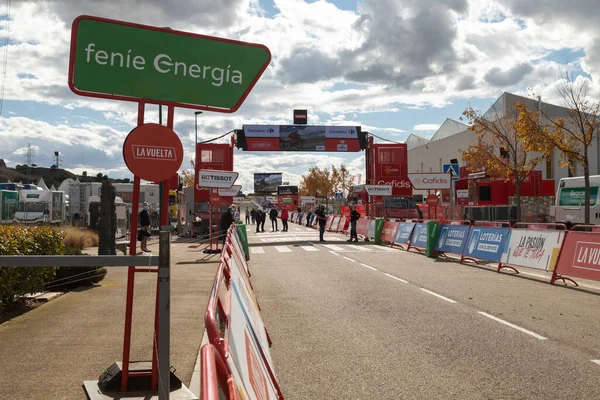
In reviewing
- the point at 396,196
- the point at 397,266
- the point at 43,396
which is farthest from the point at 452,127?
the point at 43,396

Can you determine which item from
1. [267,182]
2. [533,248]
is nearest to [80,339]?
[533,248]

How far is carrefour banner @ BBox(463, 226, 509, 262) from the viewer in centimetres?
1579

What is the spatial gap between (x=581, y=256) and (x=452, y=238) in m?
6.76

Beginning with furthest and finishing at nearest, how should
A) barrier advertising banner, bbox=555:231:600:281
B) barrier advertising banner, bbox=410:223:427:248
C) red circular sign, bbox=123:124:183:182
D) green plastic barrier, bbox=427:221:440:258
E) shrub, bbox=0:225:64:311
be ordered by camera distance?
barrier advertising banner, bbox=410:223:427:248 < green plastic barrier, bbox=427:221:440:258 < barrier advertising banner, bbox=555:231:600:281 < shrub, bbox=0:225:64:311 < red circular sign, bbox=123:124:183:182

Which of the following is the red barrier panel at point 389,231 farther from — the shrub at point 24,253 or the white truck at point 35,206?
the white truck at point 35,206

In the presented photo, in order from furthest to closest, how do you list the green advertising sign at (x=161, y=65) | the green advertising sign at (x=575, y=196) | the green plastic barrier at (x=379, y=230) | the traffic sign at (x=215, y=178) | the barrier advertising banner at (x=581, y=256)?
the green plastic barrier at (x=379, y=230)
the green advertising sign at (x=575, y=196)
the traffic sign at (x=215, y=178)
the barrier advertising banner at (x=581, y=256)
the green advertising sign at (x=161, y=65)

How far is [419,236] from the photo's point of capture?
2192cm

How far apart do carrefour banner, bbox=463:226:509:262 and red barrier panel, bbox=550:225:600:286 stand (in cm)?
241

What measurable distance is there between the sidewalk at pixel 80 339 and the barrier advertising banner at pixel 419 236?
37.4 feet

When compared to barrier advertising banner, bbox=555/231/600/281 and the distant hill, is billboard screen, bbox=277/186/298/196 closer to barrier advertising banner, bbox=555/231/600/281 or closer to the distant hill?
the distant hill

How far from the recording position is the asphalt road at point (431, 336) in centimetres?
550

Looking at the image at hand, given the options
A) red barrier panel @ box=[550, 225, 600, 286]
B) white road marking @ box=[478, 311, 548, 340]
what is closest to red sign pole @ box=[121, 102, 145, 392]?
white road marking @ box=[478, 311, 548, 340]

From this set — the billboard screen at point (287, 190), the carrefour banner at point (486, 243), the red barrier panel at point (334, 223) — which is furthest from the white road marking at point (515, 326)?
the billboard screen at point (287, 190)

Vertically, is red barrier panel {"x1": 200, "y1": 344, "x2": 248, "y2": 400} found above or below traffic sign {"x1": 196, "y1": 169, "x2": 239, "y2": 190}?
below
